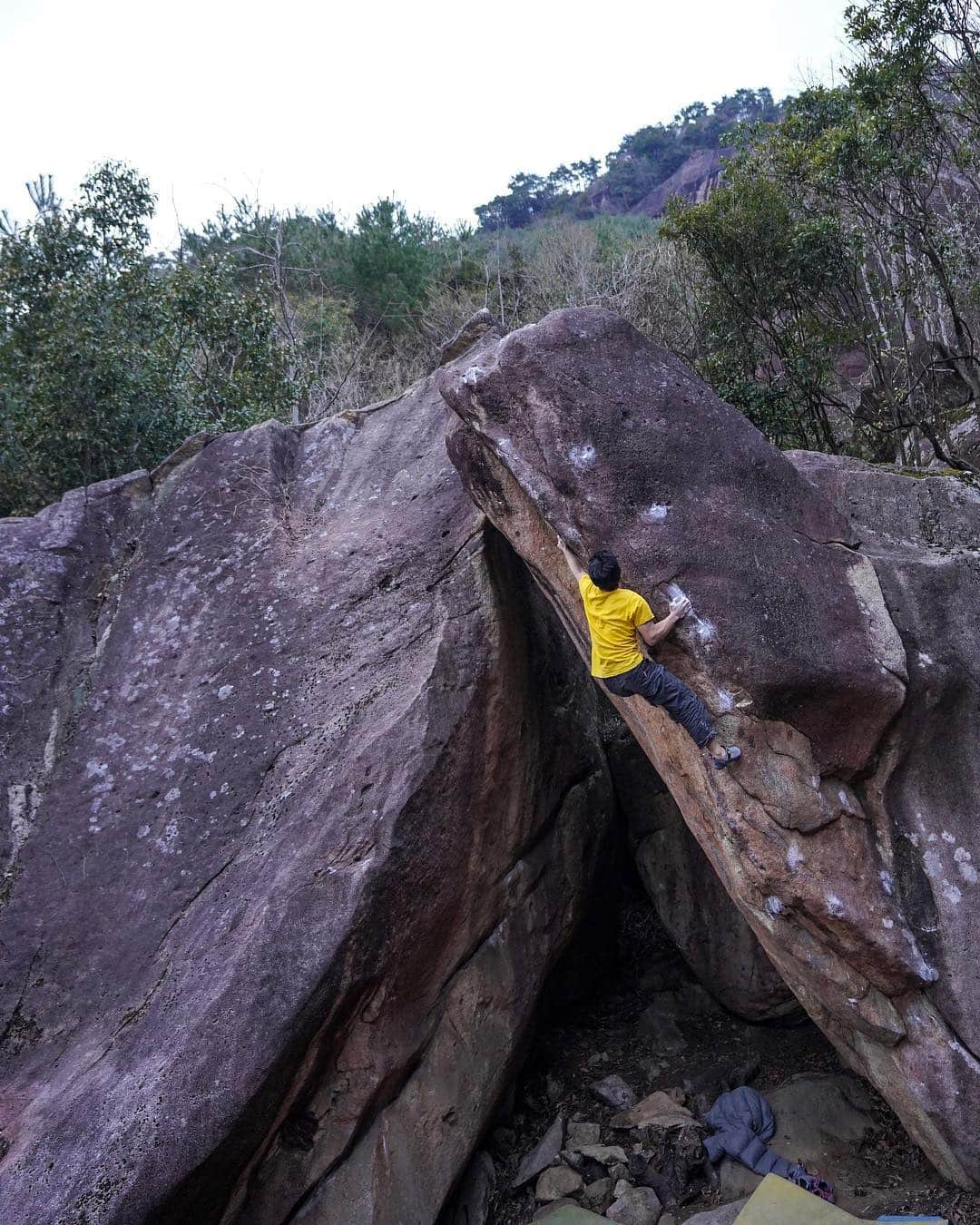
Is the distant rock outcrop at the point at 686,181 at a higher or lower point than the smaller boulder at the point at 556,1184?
higher

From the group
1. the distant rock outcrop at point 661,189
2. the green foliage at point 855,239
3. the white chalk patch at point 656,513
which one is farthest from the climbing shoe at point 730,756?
the distant rock outcrop at point 661,189

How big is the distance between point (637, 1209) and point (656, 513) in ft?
13.5

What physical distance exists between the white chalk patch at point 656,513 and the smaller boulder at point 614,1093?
13.6ft

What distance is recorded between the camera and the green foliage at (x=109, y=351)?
11.1m

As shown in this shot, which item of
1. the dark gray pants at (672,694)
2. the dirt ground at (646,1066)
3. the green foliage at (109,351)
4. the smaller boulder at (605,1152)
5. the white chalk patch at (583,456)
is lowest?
the dirt ground at (646,1066)

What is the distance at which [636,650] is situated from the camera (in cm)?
546

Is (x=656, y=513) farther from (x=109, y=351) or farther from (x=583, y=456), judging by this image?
(x=109, y=351)

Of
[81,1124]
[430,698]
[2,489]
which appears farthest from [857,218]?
[81,1124]

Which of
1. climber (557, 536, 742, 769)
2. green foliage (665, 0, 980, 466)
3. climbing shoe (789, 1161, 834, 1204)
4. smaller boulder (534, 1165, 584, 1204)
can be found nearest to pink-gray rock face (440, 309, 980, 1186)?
climber (557, 536, 742, 769)

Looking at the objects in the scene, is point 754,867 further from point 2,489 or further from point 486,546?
point 2,489

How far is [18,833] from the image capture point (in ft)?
21.4

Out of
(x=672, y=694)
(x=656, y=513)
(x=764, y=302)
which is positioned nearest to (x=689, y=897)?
(x=672, y=694)

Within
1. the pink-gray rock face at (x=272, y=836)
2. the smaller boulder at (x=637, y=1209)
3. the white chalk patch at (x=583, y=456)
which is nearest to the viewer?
the pink-gray rock face at (x=272, y=836)

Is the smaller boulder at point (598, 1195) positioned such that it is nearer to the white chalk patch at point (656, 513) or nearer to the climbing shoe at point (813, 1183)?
the climbing shoe at point (813, 1183)
